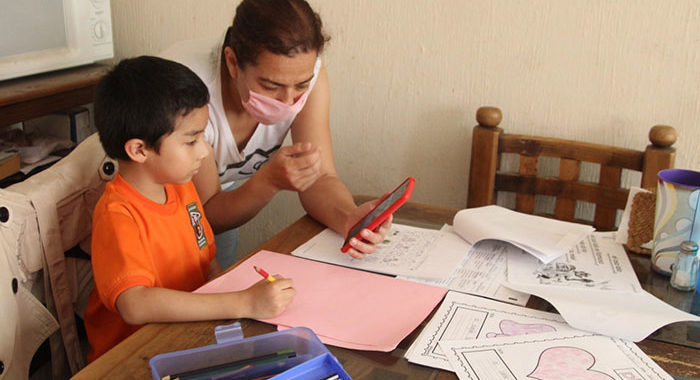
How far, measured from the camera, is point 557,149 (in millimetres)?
1549

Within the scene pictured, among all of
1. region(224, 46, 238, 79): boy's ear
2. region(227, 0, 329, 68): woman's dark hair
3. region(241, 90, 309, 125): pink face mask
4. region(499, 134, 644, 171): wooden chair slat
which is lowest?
region(499, 134, 644, 171): wooden chair slat

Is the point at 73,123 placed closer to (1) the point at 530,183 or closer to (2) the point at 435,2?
(2) the point at 435,2

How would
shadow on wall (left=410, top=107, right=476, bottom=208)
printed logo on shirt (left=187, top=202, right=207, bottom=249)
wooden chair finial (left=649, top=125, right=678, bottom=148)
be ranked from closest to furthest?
printed logo on shirt (left=187, top=202, right=207, bottom=249), wooden chair finial (left=649, top=125, right=678, bottom=148), shadow on wall (left=410, top=107, right=476, bottom=208)

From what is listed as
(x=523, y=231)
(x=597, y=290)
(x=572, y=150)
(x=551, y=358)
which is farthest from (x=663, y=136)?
(x=551, y=358)

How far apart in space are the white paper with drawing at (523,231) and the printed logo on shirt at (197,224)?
0.49 metres

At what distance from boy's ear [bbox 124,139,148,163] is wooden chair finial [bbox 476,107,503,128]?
2.73 feet

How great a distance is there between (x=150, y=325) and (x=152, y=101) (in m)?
Result: 0.38

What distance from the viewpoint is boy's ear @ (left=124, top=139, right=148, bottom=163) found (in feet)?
3.59

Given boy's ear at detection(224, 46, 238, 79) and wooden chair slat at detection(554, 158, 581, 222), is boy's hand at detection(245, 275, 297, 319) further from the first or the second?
wooden chair slat at detection(554, 158, 581, 222)

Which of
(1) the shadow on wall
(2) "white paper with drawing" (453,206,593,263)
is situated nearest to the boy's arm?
(2) "white paper with drawing" (453,206,593,263)

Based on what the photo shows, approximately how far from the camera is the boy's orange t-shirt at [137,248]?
1.01 meters

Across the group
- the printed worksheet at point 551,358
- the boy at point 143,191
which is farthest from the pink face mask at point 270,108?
the printed worksheet at point 551,358

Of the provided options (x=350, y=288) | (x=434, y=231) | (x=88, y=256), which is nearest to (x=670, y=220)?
(x=434, y=231)

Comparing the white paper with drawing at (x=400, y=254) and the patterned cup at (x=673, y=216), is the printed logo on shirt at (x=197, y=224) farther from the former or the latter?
the patterned cup at (x=673, y=216)
